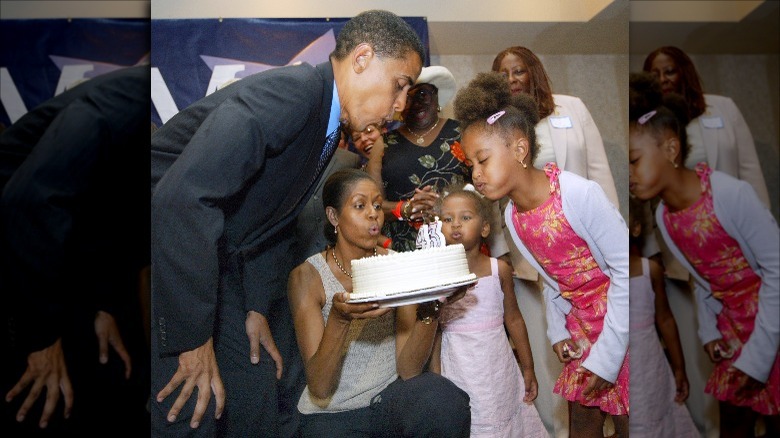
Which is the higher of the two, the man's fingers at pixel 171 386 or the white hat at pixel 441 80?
the white hat at pixel 441 80

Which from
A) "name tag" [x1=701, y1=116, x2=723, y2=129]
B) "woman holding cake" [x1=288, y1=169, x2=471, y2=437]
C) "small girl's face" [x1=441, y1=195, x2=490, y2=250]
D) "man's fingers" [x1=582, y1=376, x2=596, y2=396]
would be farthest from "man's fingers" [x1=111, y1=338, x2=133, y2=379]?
"name tag" [x1=701, y1=116, x2=723, y2=129]

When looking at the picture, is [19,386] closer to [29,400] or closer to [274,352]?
[29,400]

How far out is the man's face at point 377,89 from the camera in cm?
267

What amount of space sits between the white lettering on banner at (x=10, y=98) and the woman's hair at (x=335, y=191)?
1.34m

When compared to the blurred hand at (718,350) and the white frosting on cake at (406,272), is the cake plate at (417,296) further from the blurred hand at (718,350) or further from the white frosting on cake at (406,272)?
the blurred hand at (718,350)

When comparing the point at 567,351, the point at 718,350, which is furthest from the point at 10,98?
the point at 718,350

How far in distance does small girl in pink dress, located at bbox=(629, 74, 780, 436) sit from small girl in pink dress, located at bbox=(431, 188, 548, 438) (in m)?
0.83

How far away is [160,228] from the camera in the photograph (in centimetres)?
259

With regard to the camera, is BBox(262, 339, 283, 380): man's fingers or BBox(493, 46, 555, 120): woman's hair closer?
BBox(262, 339, 283, 380): man's fingers

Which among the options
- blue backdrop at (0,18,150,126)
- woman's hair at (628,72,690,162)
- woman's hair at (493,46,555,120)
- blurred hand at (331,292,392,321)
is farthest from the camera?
woman's hair at (628,72,690,162)

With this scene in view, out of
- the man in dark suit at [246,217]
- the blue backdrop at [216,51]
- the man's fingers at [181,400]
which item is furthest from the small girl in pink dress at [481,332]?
the man's fingers at [181,400]

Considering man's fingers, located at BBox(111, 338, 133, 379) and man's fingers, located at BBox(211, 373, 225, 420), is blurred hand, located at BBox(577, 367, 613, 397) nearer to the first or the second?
man's fingers, located at BBox(211, 373, 225, 420)

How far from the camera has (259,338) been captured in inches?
104

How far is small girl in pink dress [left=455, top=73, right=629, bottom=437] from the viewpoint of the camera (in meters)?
2.72
